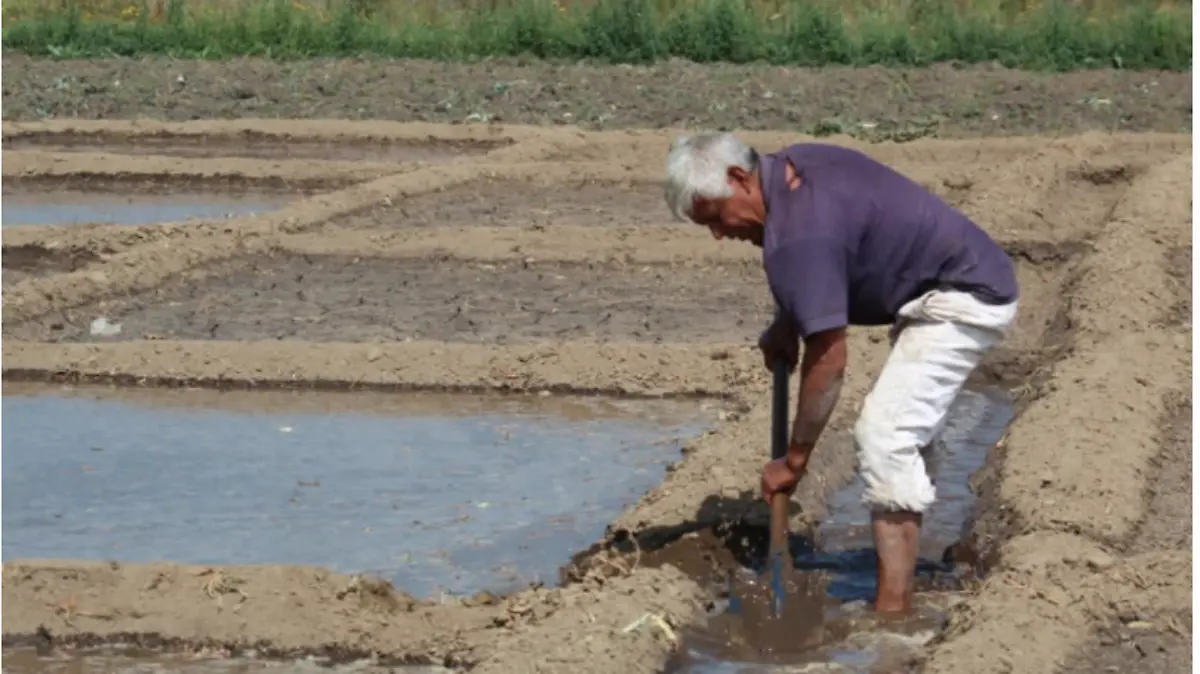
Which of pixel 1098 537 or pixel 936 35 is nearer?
pixel 1098 537

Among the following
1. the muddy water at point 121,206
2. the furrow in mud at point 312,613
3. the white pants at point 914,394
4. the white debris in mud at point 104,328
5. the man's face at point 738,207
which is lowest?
the muddy water at point 121,206

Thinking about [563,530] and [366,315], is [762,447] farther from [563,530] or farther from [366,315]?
[366,315]

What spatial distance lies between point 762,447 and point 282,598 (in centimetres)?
→ 210

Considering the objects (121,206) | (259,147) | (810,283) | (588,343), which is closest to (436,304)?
(588,343)

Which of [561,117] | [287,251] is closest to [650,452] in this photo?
[287,251]

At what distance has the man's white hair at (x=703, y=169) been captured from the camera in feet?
17.6

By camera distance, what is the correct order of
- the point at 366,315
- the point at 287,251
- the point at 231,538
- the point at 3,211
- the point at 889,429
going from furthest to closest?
the point at 3,211 < the point at 287,251 < the point at 366,315 < the point at 231,538 < the point at 889,429

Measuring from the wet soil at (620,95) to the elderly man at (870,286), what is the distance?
432 inches

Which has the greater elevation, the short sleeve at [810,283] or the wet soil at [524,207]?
the short sleeve at [810,283]

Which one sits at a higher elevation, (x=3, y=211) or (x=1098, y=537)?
(x=1098, y=537)

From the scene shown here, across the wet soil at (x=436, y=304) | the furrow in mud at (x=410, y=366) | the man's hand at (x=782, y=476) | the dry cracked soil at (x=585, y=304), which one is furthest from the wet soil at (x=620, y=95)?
the man's hand at (x=782, y=476)

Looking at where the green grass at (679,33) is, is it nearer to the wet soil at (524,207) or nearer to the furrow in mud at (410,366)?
the wet soil at (524,207)

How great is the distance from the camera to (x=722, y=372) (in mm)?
9008

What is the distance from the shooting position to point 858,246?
551cm
